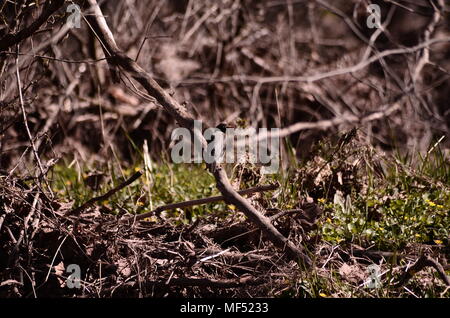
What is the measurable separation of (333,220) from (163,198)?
1.18 m

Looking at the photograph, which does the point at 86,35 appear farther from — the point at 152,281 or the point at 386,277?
the point at 386,277

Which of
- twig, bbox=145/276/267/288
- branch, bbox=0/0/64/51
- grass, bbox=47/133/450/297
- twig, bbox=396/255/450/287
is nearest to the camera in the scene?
twig, bbox=396/255/450/287

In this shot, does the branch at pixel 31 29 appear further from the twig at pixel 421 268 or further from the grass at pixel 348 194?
the twig at pixel 421 268

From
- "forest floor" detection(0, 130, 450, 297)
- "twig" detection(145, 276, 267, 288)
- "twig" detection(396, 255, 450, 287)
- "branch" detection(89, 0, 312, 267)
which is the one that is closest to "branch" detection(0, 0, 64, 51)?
"branch" detection(89, 0, 312, 267)

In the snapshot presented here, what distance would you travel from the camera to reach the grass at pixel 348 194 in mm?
3373

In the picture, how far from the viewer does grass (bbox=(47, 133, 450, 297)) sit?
3.37m

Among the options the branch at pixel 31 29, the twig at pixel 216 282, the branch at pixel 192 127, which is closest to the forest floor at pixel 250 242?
the twig at pixel 216 282

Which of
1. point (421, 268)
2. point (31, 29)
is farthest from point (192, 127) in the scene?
point (421, 268)

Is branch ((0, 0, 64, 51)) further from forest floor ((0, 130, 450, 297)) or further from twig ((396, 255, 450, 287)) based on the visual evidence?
twig ((396, 255, 450, 287))

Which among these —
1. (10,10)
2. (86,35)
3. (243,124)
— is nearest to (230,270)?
(243,124)

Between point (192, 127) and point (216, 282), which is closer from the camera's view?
point (216, 282)

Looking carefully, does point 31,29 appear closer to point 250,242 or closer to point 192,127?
point 192,127

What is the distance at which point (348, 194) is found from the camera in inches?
152

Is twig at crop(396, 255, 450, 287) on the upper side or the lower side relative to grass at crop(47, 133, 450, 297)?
lower
